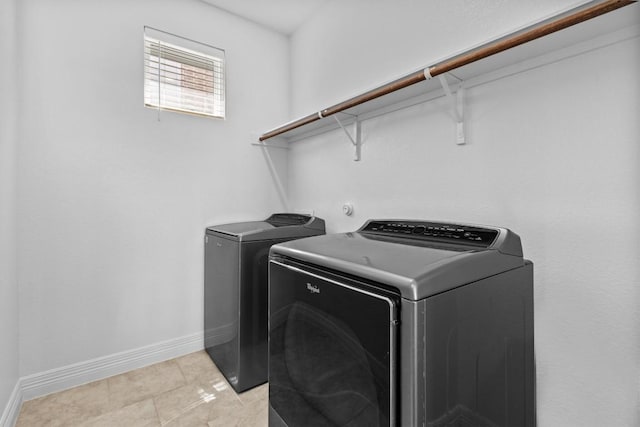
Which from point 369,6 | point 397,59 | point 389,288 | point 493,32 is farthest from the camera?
point 369,6

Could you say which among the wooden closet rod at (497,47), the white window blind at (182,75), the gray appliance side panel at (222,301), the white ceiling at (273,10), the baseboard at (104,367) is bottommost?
the baseboard at (104,367)

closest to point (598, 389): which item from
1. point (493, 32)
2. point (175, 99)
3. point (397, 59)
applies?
point (493, 32)

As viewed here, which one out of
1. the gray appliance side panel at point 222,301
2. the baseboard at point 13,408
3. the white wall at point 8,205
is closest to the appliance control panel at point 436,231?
the gray appliance side panel at point 222,301

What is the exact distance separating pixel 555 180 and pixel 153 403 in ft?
7.16

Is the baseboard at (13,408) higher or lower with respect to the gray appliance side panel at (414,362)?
lower

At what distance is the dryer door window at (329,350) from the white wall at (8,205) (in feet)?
4.07

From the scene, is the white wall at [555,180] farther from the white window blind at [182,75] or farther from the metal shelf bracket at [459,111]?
the white window blind at [182,75]

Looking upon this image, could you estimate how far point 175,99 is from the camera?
210 centimetres

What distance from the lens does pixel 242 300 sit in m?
1.71

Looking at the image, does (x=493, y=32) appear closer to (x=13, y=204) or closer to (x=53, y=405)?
(x=13, y=204)

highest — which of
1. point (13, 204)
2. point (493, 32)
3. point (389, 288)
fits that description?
point (493, 32)

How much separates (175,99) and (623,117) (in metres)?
2.38

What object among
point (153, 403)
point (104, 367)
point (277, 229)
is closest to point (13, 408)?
point (104, 367)

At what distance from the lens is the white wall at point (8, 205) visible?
1.34 m
